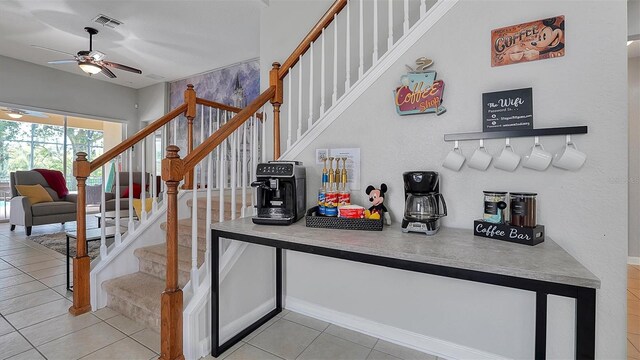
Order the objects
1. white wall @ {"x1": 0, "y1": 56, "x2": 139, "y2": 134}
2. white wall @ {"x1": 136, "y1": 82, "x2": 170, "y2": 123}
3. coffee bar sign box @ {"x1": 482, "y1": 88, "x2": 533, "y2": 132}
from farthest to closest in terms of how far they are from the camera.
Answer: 1. white wall @ {"x1": 136, "y1": 82, "x2": 170, "y2": 123}
2. white wall @ {"x1": 0, "y1": 56, "x2": 139, "y2": 134}
3. coffee bar sign box @ {"x1": 482, "y1": 88, "x2": 533, "y2": 132}

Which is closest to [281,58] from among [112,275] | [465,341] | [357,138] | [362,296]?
[357,138]

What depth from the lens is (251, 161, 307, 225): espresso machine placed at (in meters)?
1.68

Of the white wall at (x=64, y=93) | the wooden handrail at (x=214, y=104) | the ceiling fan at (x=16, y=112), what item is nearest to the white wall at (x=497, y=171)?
the wooden handrail at (x=214, y=104)

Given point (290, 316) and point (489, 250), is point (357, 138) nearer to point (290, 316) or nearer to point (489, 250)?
point (489, 250)

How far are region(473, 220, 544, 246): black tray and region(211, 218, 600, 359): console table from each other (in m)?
0.03

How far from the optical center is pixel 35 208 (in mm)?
4629

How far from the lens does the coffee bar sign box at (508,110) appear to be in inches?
56.7

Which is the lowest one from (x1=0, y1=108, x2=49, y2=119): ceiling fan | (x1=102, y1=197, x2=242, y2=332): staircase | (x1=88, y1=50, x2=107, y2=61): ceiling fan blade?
(x1=102, y1=197, x2=242, y2=332): staircase

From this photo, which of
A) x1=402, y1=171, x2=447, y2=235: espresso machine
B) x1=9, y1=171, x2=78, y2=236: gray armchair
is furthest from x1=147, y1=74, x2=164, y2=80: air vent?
x1=402, y1=171, x2=447, y2=235: espresso machine

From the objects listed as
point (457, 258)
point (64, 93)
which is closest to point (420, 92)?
point (457, 258)

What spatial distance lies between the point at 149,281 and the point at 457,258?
7.50ft

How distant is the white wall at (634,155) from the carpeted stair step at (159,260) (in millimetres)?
4785

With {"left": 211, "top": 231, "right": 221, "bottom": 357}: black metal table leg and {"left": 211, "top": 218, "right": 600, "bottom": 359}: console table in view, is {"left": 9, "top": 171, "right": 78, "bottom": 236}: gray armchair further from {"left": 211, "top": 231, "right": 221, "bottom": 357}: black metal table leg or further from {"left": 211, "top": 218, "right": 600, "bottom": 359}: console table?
{"left": 211, "top": 218, "right": 600, "bottom": 359}: console table

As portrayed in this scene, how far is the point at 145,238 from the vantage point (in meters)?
2.60
